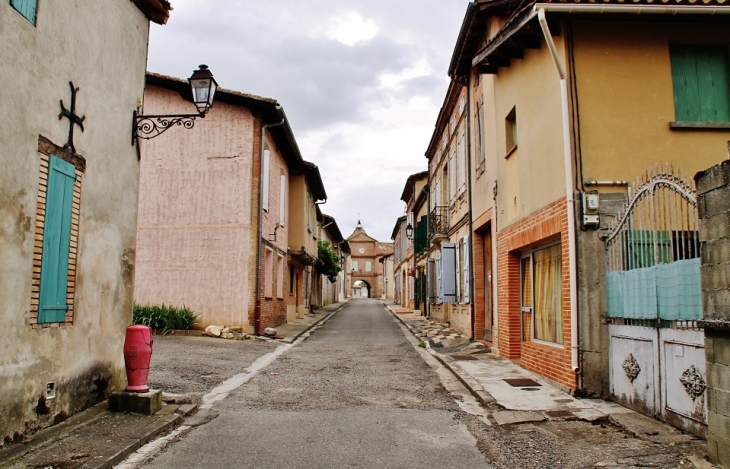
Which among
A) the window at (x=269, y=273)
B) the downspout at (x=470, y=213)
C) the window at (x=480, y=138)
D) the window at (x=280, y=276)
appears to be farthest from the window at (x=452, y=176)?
the window at (x=280, y=276)

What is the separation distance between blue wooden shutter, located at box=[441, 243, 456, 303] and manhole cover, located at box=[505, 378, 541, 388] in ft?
25.8

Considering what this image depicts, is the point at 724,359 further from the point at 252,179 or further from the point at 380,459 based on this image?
the point at 252,179

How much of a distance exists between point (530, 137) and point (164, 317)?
1012 cm

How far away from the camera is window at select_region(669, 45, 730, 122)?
7.57m

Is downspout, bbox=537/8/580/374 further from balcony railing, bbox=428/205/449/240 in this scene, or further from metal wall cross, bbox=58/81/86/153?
balcony railing, bbox=428/205/449/240

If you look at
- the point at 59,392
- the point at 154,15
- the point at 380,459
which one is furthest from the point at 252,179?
the point at 380,459

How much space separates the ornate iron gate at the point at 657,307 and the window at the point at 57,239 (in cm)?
568

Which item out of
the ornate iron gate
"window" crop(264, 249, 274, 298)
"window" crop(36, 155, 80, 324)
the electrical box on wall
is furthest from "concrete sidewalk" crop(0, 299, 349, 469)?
"window" crop(264, 249, 274, 298)

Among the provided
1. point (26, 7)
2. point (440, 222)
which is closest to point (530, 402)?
point (26, 7)

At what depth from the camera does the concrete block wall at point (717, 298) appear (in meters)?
4.15

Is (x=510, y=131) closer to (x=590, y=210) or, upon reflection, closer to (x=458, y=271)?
(x=590, y=210)

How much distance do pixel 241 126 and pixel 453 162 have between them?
6118 millimetres

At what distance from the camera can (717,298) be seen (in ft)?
14.0

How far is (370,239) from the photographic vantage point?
89562 mm
